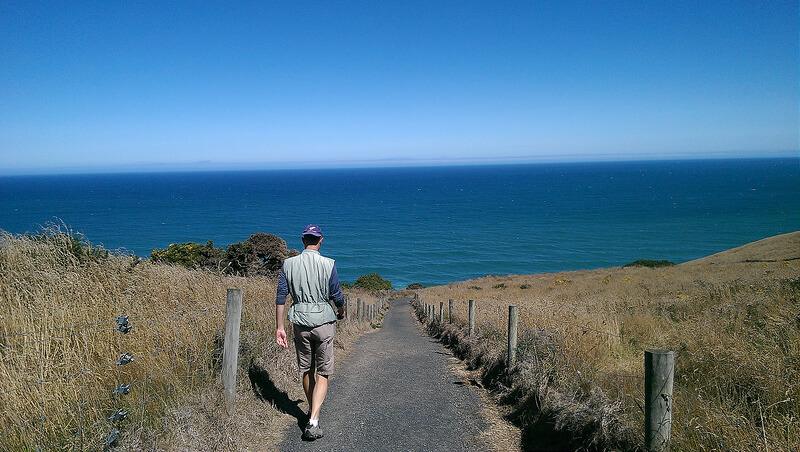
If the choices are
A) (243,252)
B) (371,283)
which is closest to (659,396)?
(243,252)

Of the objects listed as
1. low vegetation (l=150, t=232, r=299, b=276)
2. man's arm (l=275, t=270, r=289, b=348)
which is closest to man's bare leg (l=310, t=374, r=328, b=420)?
man's arm (l=275, t=270, r=289, b=348)

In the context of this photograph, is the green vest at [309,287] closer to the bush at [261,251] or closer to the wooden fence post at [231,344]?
the wooden fence post at [231,344]

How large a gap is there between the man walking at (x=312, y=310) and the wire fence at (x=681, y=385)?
2.69 m

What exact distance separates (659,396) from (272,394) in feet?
14.3

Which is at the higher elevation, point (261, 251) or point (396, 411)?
point (396, 411)

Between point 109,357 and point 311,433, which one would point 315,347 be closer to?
point 311,433

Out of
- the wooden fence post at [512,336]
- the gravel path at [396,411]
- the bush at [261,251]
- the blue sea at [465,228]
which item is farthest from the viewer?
the blue sea at [465,228]

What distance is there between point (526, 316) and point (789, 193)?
609 feet

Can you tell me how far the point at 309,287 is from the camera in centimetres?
489

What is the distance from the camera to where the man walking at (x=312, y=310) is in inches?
192

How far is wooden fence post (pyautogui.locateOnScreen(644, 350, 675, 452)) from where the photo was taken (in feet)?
11.4

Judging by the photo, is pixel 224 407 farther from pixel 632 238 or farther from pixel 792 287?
pixel 632 238

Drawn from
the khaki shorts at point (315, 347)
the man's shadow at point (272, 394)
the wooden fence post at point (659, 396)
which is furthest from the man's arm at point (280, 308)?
the wooden fence post at point (659, 396)

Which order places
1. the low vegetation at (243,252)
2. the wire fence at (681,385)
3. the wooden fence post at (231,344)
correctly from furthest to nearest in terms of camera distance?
the low vegetation at (243,252)
the wooden fence post at (231,344)
the wire fence at (681,385)
